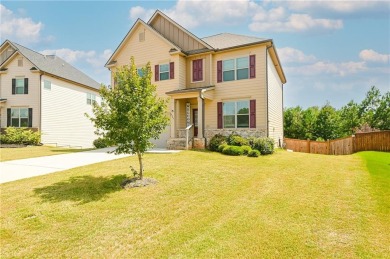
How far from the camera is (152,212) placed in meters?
5.67

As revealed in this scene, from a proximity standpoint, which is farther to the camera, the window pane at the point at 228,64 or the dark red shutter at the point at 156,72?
the dark red shutter at the point at 156,72

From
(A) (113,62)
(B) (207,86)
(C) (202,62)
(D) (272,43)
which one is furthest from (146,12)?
(D) (272,43)

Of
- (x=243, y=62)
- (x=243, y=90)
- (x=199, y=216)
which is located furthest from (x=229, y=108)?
(x=199, y=216)

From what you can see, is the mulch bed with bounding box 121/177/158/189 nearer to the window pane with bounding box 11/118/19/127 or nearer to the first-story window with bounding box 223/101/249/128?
the first-story window with bounding box 223/101/249/128

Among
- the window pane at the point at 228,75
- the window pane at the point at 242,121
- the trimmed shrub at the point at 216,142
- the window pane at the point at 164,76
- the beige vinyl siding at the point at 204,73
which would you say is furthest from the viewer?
the window pane at the point at 164,76

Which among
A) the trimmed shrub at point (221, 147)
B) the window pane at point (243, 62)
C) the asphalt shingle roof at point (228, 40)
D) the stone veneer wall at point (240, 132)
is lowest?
the trimmed shrub at point (221, 147)

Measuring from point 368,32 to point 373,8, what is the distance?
3790 millimetres

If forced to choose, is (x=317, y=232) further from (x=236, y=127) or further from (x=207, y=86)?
(x=207, y=86)

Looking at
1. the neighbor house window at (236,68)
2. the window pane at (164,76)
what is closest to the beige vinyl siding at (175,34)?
the neighbor house window at (236,68)

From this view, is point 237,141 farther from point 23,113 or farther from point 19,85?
point 19,85

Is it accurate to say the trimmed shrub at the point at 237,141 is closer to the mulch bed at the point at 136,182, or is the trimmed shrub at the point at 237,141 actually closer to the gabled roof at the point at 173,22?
the gabled roof at the point at 173,22

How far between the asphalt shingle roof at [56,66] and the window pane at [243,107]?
66.3 ft

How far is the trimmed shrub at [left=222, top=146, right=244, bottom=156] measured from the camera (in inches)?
536

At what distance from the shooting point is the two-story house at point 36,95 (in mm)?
23831
